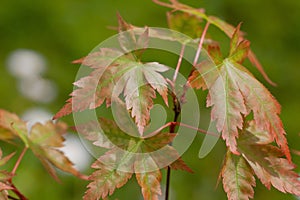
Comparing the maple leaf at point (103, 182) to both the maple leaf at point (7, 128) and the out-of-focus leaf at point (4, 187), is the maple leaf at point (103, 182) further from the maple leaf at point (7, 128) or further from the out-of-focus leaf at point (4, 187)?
the maple leaf at point (7, 128)

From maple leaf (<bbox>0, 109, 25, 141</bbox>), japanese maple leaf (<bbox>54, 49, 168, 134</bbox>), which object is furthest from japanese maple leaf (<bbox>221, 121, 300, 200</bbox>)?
maple leaf (<bbox>0, 109, 25, 141</bbox>)

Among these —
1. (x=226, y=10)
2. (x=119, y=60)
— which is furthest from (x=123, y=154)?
(x=226, y=10)

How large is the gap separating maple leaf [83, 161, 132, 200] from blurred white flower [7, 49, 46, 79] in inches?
77.1

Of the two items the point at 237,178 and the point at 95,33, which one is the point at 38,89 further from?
the point at 237,178

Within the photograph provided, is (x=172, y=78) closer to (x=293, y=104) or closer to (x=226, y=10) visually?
(x=293, y=104)

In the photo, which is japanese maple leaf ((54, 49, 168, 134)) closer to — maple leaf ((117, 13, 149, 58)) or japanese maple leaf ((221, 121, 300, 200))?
maple leaf ((117, 13, 149, 58))

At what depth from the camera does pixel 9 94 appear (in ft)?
8.64

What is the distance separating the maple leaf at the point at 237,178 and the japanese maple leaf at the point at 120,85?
13 centimetres

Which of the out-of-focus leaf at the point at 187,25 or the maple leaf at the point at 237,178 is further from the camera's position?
the out-of-focus leaf at the point at 187,25

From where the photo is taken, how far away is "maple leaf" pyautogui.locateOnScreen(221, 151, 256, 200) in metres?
0.79

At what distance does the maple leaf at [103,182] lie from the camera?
2.50ft

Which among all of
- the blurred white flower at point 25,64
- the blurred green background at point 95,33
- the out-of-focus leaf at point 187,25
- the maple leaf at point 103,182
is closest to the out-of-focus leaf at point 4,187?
the maple leaf at point 103,182

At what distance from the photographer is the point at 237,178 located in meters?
0.81

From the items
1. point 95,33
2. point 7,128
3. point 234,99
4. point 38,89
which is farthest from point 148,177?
point 95,33
